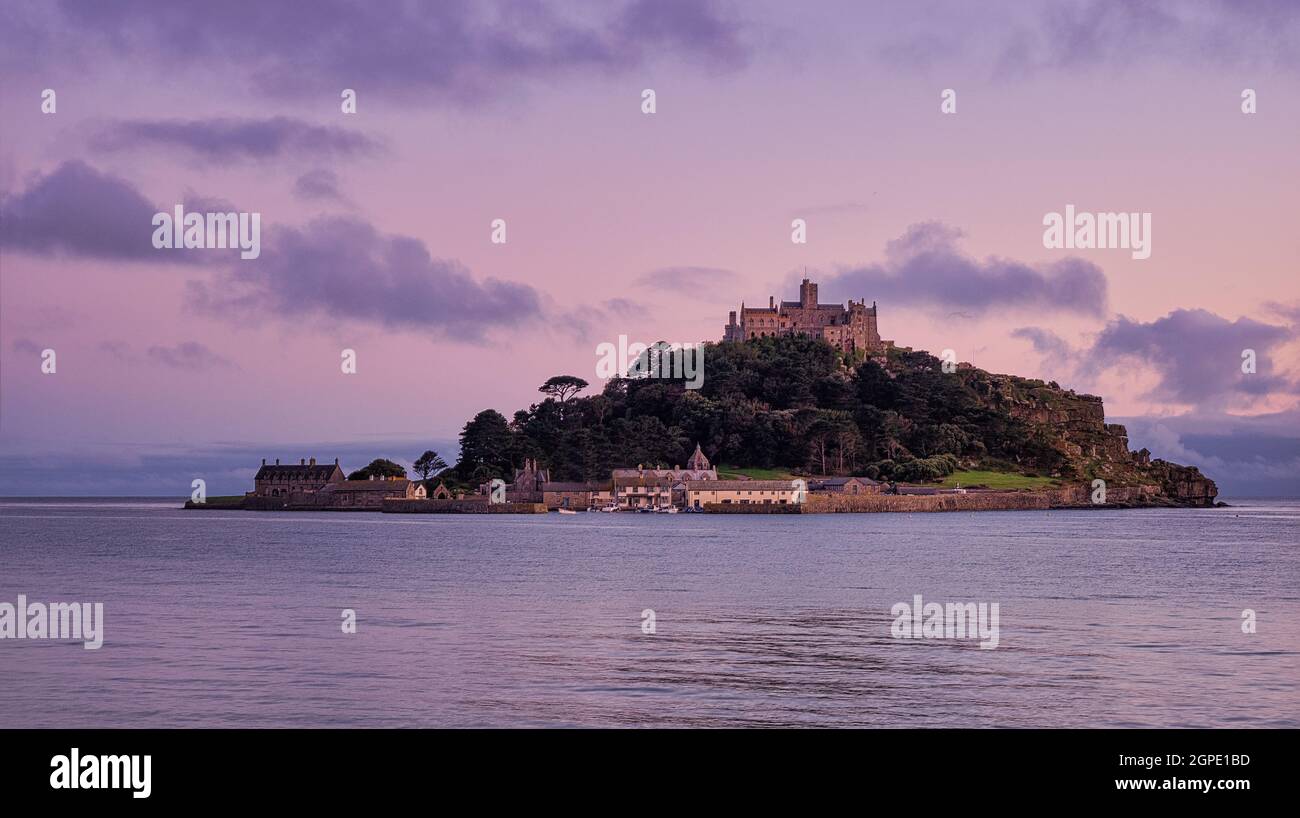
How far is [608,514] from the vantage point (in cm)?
15812

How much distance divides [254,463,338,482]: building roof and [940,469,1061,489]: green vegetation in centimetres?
8674

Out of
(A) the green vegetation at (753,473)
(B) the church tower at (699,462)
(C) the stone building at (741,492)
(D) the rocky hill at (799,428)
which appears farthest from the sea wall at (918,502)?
(B) the church tower at (699,462)

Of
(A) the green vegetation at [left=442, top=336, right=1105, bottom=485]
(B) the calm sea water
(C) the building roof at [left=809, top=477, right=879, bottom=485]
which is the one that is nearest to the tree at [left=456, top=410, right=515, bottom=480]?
(A) the green vegetation at [left=442, top=336, right=1105, bottom=485]

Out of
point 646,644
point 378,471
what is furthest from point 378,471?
point 646,644

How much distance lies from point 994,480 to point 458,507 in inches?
3015

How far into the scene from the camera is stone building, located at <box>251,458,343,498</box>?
17675 cm

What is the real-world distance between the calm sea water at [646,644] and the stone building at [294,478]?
107 metres

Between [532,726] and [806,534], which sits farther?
[806,534]

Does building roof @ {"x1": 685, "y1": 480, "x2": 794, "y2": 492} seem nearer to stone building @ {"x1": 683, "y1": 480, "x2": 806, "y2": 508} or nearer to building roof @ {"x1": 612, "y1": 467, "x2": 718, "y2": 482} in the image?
stone building @ {"x1": 683, "y1": 480, "x2": 806, "y2": 508}

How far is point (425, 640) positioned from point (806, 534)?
7245 cm

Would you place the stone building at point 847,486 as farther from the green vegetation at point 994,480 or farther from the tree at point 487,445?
the tree at point 487,445
